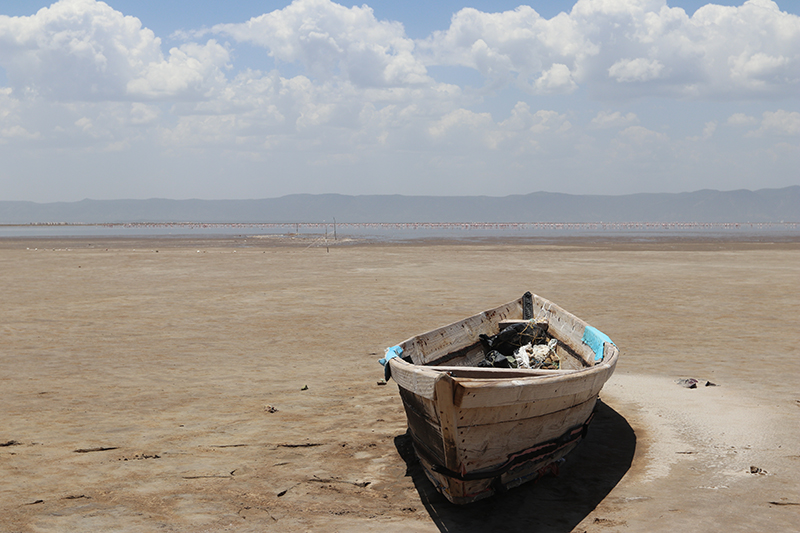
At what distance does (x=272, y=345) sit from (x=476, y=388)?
778cm

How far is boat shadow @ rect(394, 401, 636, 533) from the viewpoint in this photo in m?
5.15

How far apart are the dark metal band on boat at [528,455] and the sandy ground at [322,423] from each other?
1.03 ft

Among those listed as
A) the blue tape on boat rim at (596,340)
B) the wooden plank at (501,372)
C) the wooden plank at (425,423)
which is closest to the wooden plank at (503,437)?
the wooden plank at (425,423)

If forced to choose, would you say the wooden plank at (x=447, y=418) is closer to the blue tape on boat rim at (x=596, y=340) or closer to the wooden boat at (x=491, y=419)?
the wooden boat at (x=491, y=419)

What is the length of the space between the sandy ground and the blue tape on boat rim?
0.85 meters

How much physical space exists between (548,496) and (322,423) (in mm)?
2877

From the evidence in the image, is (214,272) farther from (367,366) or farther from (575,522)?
(575,522)

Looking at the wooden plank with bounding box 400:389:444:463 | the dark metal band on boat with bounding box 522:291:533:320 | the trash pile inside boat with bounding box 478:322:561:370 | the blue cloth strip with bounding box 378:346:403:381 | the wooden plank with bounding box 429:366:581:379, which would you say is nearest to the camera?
the wooden plank with bounding box 400:389:444:463

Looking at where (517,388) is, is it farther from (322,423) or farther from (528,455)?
(322,423)

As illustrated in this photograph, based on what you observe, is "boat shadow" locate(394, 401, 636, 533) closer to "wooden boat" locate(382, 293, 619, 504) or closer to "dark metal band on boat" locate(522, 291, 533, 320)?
"wooden boat" locate(382, 293, 619, 504)

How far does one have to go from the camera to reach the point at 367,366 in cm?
Answer: 1045

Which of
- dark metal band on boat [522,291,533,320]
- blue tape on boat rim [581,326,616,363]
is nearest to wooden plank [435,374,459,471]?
blue tape on boat rim [581,326,616,363]

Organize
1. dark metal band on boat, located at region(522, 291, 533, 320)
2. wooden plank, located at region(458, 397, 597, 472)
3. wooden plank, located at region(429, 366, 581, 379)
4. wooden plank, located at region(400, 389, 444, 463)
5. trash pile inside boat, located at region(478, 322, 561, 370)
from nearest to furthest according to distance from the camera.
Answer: wooden plank, located at region(458, 397, 597, 472), wooden plank, located at region(400, 389, 444, 463), wooden plank, located at region(429, 366, 581, 379), trash pile inside boat, located at region(478, 322, 561, 370), dark metal band on boat, located at region(522, 291, 533, 320)

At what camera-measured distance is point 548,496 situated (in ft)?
18.5
